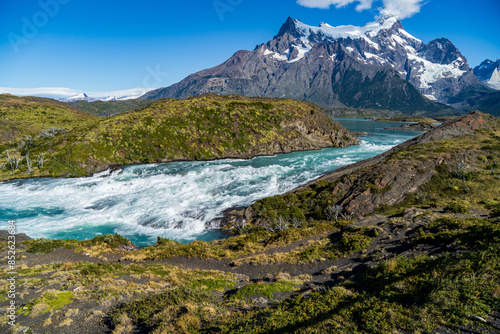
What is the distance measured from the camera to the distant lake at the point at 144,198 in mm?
29703

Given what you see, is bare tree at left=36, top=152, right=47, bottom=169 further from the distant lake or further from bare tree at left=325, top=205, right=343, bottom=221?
bare tree at left=325, top=205, right=343, bottom=221

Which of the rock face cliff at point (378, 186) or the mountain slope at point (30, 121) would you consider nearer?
the rock face cliff at point (378, 186)

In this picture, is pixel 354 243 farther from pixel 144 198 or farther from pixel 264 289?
pixel 144 198

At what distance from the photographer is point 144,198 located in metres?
38.6

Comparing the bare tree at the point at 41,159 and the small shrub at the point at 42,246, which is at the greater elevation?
the bare tree at the point at 41,159

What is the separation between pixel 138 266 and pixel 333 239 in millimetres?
15217

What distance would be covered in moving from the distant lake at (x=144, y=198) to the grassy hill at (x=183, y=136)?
6.46m

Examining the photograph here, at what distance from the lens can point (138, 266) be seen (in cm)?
1742

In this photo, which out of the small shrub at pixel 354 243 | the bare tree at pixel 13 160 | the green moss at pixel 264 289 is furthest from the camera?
the bare tree at pixel 13 160

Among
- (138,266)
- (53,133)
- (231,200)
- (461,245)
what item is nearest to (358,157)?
(231,200)

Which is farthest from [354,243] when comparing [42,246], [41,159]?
[41,159]

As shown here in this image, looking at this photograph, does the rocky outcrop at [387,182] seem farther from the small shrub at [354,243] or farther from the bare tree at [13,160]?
the bare tree at [13,160]

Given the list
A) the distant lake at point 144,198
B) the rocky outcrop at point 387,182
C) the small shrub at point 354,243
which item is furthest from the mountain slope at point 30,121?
the small shrub at point 354,243

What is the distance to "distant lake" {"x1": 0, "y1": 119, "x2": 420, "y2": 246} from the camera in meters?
29.7
